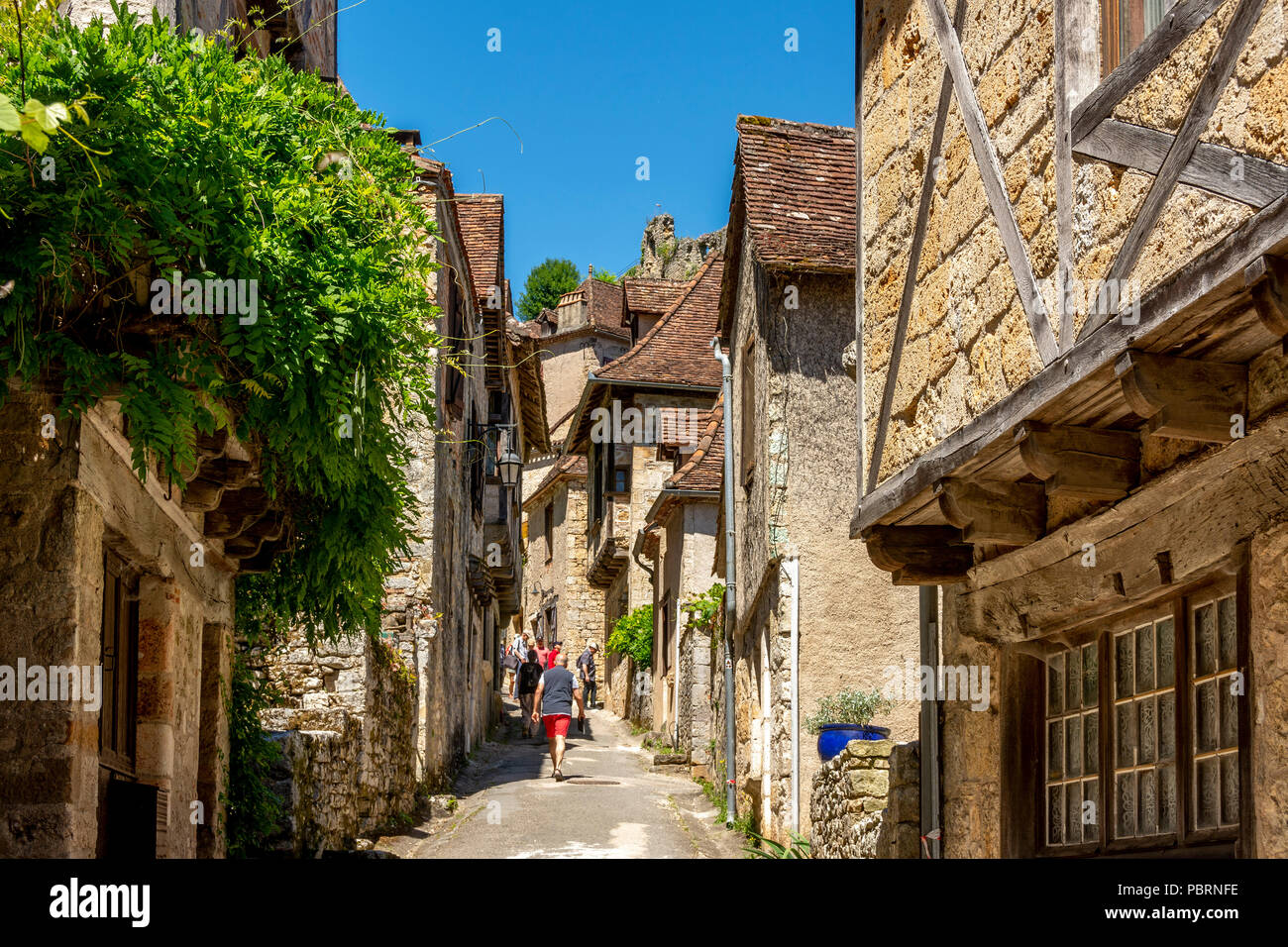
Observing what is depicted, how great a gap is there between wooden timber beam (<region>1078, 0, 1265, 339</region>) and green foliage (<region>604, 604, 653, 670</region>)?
67.1ft

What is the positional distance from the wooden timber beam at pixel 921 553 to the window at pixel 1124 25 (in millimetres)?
2332

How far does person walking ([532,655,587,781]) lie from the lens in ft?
51.4

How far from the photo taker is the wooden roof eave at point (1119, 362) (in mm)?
3486

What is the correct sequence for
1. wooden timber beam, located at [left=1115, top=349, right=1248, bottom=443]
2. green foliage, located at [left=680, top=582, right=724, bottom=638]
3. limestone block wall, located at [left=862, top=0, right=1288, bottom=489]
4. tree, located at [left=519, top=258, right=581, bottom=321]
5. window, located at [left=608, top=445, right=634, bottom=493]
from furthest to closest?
tree, located at [left=519, top=258, right=581, bottom=321] → window, located at [left=608, top=445, right=634, bottom=493] → green foliage, located at [left=680, top=582, right=724, bottom=638] → wooden timber beam, located at [left=1115, top=349, right=1248, bottom=443] → limestone block wall, located at [left=862, top=0, right=1288, bottom=489]

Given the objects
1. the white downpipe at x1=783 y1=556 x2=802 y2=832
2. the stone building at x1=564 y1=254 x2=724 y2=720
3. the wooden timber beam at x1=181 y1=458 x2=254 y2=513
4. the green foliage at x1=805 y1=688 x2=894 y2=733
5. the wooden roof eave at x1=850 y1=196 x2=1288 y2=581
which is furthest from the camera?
the stone building at x1=564 y1=254 x2=724 y2=720

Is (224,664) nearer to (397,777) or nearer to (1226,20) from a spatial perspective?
(397,777)

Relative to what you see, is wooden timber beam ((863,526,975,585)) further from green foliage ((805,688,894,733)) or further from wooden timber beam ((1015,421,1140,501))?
green foliage ((805,688,894,733))

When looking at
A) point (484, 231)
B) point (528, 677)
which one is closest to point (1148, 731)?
point (484, 231)

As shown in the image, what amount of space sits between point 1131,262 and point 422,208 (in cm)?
305

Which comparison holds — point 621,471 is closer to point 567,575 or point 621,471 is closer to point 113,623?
point 567,575

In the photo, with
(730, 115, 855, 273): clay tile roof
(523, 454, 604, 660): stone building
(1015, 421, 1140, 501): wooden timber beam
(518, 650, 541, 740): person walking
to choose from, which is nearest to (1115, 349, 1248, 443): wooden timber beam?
(1015, 421, 1140, 501): wooden timber beam

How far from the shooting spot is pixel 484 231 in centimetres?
2066

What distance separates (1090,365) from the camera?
4.29 meters

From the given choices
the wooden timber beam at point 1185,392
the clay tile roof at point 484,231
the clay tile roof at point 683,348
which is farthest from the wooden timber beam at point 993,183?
the clay tile roof at point 683,348
